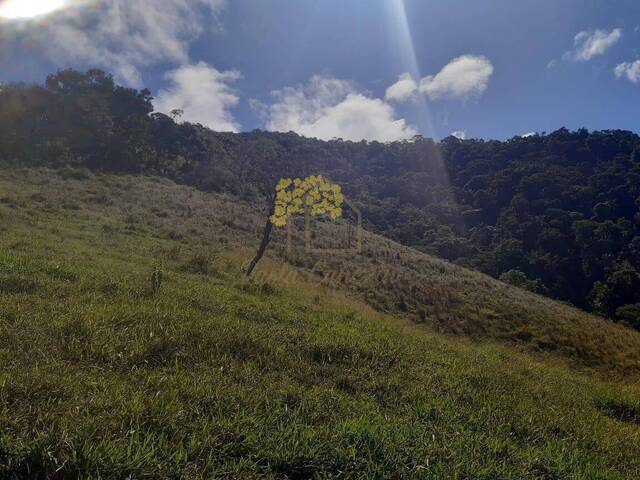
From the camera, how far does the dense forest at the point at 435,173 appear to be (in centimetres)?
4281

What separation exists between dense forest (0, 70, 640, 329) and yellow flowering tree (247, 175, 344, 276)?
13.7 meters

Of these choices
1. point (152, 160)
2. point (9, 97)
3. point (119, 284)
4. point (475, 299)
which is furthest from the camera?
point (152, 160)

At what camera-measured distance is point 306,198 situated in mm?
12906

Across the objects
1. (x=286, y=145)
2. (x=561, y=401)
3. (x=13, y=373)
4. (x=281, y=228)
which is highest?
(x=286, y=145)

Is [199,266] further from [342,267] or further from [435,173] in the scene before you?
[435,173]

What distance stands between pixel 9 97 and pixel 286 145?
46.7 meters

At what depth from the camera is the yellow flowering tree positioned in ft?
39.9

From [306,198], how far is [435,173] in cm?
7719

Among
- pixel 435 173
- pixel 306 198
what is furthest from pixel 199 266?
pixel 435 173

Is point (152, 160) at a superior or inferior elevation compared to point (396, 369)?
superior

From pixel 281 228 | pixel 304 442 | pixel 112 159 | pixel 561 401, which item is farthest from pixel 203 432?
pixel 112 159

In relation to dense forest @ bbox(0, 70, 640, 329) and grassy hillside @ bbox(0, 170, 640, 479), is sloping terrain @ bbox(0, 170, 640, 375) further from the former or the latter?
dense forest @ bbox(0, 70, 640, 329)

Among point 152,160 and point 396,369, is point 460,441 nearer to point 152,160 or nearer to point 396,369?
point 396,369

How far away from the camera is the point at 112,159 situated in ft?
139
